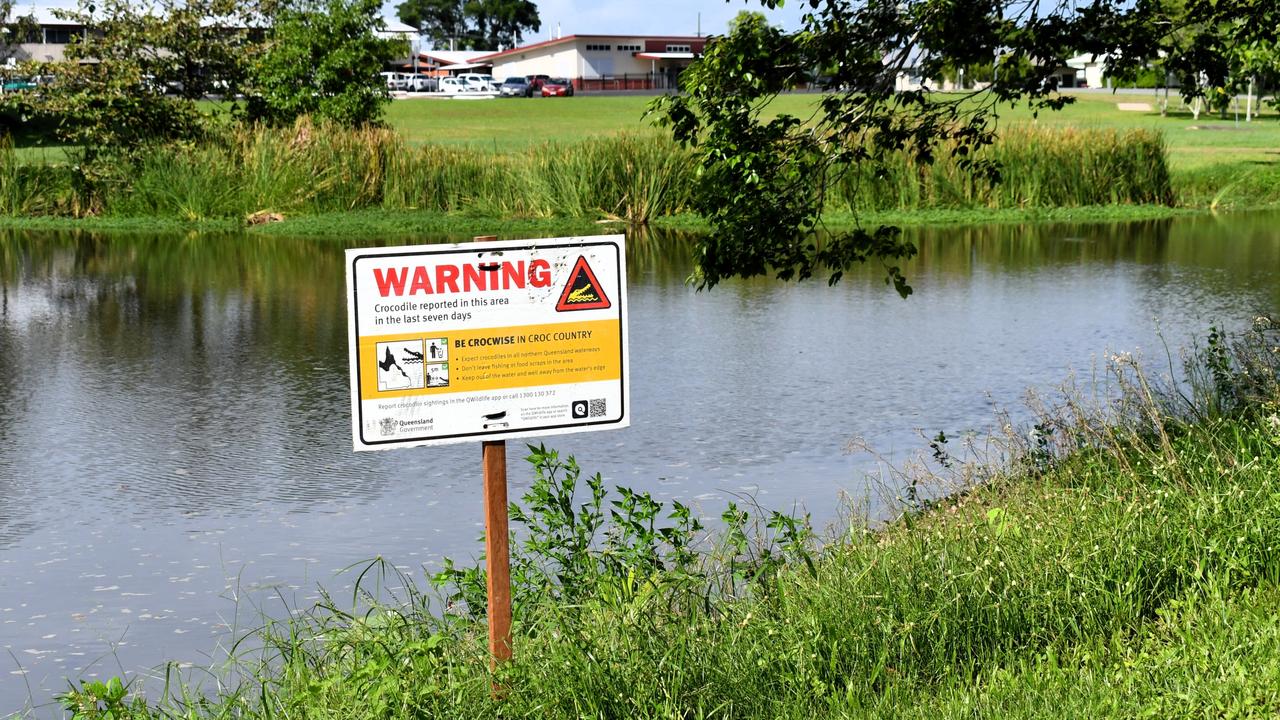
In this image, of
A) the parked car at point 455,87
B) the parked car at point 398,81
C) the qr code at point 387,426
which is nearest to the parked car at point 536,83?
the parked car at point 455,87

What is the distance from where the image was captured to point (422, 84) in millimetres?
107812

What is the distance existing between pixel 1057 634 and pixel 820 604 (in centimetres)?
82

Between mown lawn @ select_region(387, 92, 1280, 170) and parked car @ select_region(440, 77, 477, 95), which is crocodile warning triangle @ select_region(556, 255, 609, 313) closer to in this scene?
mown lawn @ select_region(387, 92, 1280, 170)

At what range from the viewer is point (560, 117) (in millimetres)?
71125

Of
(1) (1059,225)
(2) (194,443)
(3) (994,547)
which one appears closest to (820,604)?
(3) (994,547)

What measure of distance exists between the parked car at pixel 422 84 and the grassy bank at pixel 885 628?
102664mm

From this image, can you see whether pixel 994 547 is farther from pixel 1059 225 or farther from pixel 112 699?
pixel 1059 225

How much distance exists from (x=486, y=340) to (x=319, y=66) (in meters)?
26.9

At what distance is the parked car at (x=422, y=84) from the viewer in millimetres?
106938

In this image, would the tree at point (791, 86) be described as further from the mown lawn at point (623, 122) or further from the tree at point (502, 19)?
the tree at point (502, 19)

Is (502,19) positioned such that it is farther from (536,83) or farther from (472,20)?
(536,83)

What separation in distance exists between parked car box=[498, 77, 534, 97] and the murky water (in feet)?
251

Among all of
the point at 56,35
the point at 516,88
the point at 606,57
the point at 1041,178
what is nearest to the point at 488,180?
the point at 1041,178

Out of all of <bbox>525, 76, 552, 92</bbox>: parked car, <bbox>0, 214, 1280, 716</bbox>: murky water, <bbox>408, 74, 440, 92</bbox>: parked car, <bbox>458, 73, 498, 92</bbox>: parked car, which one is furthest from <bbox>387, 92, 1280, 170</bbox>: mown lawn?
<bbox>408, 74, 440, 92</bbox>: parked car
